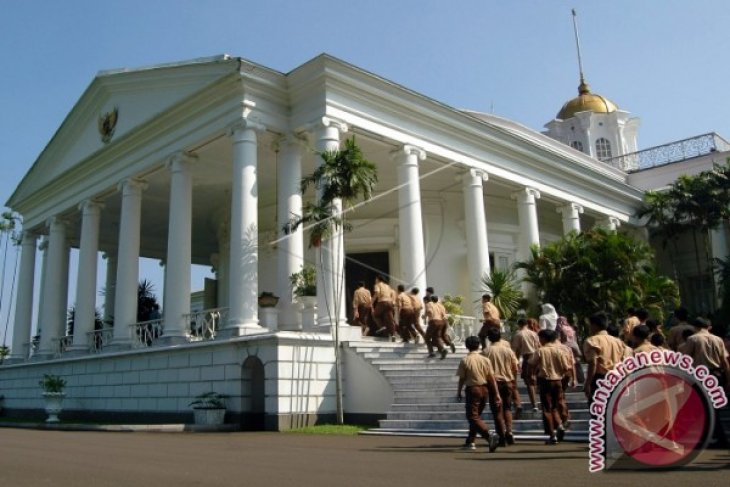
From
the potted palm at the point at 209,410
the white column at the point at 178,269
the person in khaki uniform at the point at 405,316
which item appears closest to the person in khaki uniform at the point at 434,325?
the person in khaki uniform at the point at 405,316

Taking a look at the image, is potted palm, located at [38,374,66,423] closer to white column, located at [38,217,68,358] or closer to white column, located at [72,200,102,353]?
white column, located at [72,200,102,353]

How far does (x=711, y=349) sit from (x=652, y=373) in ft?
9.23

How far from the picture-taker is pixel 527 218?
22.9 metres

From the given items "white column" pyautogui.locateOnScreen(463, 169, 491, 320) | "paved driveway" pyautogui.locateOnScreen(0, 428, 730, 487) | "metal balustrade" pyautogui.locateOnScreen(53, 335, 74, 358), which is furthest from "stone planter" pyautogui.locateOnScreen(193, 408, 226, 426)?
"metal balustrade" pyautogui.locateOnScreen(53, 335, 74, 358)

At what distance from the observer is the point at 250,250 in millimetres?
15844

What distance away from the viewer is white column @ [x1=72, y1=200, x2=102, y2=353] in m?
21.7

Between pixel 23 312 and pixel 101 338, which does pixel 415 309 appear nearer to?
pixel 101 338

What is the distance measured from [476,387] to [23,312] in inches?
874

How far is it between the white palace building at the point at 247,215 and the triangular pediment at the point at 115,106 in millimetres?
73

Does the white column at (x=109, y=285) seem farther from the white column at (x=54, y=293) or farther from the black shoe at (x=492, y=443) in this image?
the black shoe at (x=492, y=443)

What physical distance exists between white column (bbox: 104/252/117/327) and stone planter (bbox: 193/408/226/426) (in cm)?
1426

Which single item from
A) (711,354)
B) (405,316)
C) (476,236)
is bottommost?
(711,354)

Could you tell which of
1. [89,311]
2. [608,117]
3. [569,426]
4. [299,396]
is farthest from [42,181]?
[608,117]

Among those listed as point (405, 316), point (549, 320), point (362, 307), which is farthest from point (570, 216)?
point (549, 320)
